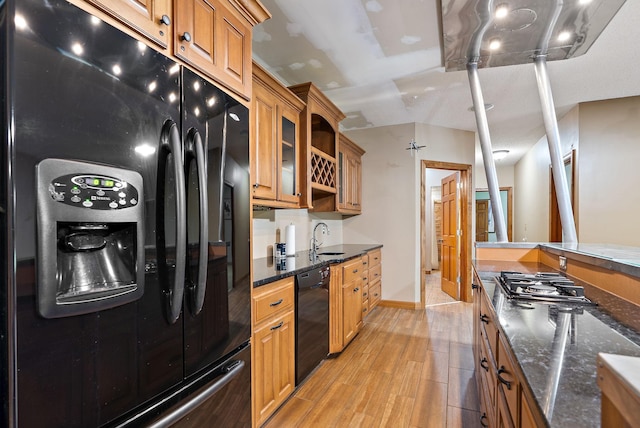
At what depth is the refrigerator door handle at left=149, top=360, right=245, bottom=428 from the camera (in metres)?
1.01

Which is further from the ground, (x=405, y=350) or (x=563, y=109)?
(x=563, y=109)

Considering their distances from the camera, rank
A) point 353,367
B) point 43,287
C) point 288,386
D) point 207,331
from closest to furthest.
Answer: point 43,287 → point 207,331 → point 288,386 → point 353,367

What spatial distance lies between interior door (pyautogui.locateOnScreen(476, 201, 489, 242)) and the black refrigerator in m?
9.45

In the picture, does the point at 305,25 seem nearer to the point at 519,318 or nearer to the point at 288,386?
the point at 519,318

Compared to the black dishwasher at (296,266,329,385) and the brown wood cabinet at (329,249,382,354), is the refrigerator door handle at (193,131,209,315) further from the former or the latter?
the brown wood cabinet at (329,249,382,354)

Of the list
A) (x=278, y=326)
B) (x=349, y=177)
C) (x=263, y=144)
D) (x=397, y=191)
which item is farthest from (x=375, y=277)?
(x=263, y=144)

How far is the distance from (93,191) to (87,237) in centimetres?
13

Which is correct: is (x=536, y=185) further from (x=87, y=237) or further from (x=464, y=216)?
(x=87, y=237)

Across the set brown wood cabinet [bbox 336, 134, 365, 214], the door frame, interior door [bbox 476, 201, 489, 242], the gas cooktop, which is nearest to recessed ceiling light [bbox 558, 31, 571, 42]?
the gas cooktop

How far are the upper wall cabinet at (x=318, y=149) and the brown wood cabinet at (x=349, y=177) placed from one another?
0.26m

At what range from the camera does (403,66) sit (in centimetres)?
280

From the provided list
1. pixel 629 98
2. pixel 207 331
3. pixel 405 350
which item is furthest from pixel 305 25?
pixel 629 98

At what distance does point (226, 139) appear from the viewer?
1.37 metres

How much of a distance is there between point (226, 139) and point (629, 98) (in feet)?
16.2
